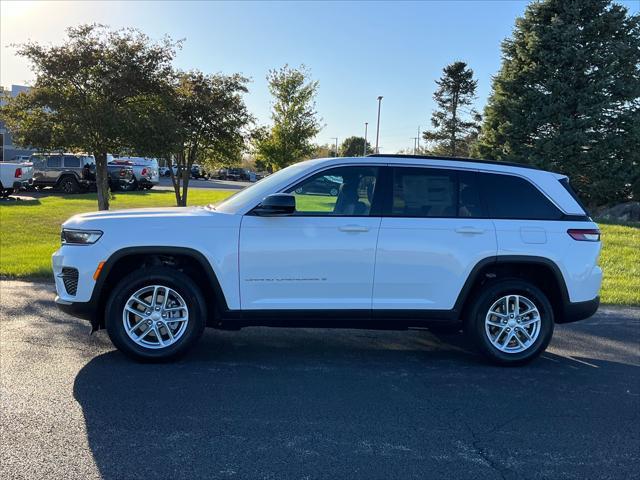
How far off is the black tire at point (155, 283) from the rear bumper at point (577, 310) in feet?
11.1

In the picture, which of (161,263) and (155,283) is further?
(161,263)

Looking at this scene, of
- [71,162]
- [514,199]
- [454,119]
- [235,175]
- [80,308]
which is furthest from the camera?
[235,175]

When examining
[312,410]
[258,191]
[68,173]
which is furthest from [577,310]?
[68,173]

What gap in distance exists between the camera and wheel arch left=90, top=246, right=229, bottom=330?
16.1 feet

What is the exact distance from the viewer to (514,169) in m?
5.49

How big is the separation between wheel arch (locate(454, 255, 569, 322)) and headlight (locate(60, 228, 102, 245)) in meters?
3.26

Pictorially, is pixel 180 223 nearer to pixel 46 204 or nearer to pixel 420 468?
pixel 420 468

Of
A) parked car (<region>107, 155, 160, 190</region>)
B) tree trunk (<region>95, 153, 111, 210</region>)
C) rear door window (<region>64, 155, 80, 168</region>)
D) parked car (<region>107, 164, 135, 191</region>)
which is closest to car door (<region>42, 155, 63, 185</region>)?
rear door window (<region>64, 155, 80, 168</region>)

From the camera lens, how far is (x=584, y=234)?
17.5ft

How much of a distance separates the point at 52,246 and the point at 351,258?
8.87 m

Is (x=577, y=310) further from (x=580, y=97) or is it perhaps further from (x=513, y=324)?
(x=580, y=97)

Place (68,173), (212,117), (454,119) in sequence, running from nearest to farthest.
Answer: (212,117) < (68,173) < (454,119)

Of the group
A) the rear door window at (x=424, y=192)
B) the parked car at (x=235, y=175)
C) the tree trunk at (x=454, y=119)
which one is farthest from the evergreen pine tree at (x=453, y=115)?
the rear door window at (x=424, y=192)

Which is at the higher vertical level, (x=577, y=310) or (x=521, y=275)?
(x=521, y=275)
